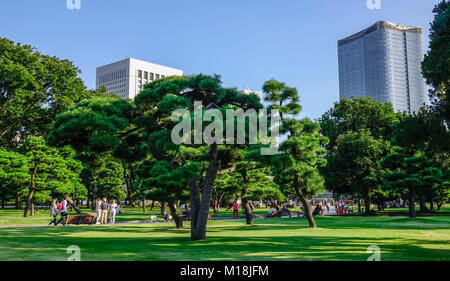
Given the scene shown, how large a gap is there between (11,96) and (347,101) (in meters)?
35.6

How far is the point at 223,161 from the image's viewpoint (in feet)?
49.6

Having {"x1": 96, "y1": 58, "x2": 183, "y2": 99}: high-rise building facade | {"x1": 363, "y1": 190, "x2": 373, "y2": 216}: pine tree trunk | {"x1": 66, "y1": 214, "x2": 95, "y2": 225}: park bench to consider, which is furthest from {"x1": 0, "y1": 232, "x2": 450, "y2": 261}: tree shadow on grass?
{"x1": 96, "y1": 58, "x2": 183, "y2": 99}: high-rise building facade

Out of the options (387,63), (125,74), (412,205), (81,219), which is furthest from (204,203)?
(387,63)

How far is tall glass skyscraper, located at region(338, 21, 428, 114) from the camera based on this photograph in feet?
497

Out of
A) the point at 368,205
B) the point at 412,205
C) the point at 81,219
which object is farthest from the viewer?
the point at 368,205

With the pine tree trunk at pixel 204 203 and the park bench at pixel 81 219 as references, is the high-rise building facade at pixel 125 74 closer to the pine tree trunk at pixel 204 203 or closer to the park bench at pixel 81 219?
the park bench at pixel 81 219

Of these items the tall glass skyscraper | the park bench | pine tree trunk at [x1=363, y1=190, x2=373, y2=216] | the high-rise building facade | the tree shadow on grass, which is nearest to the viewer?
the tree shadow on grass

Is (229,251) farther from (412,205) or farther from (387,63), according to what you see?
(387,63)

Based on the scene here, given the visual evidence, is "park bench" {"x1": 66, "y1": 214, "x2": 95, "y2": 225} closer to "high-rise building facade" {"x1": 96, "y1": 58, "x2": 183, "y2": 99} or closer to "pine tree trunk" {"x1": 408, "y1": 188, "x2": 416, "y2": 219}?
"pine tree trunk" {"x1": 408, "y1": 188, "x2": 416, "y2": 219}

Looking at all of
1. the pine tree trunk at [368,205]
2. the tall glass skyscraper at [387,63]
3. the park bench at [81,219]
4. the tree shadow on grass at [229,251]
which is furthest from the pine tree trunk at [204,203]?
the tall glass skyscraper at [387,63]

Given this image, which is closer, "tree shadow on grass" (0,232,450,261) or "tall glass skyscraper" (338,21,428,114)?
"tree shadow on grass" (0,232,450,261)

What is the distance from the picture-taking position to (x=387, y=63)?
510 ft

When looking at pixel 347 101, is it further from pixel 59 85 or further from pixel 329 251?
pixel 329 251

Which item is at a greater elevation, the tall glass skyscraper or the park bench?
the tall glass skyscraper
